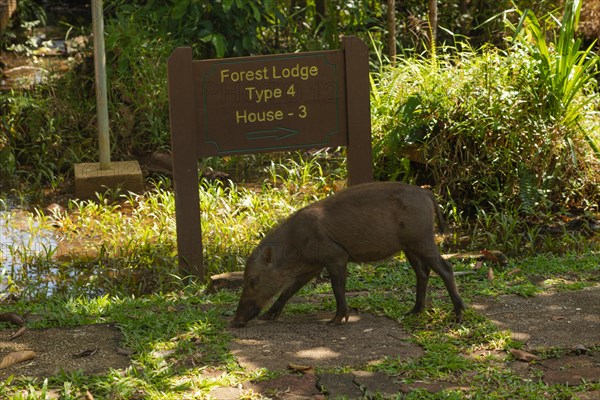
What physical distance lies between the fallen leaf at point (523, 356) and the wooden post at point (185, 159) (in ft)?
9.41

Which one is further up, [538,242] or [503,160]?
[503,160]

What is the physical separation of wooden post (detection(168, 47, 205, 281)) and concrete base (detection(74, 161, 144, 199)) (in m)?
2.35

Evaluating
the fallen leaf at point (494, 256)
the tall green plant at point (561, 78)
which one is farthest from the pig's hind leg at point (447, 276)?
the tall green plant at point (561, 78)

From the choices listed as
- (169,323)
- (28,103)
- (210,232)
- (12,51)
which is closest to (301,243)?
(169,323)

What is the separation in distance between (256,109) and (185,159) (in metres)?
0.69

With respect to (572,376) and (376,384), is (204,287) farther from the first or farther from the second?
(572,376)

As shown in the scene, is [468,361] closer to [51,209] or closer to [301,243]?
[301,243]

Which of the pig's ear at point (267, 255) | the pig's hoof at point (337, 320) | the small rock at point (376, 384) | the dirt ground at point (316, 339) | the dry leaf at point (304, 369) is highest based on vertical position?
the pig's ear at point (267, 255)

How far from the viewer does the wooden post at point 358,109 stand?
7676 millimetres

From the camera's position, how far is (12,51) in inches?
571

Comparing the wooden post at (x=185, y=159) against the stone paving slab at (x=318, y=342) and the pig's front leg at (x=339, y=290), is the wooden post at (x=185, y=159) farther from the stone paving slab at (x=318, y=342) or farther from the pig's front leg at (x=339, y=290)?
the pig's front leg at (x=339, y=290)

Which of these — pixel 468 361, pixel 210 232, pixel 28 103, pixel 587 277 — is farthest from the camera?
pixel 28 103

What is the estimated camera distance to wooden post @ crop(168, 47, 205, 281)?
7.34m

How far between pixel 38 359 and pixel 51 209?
3.87 metres
